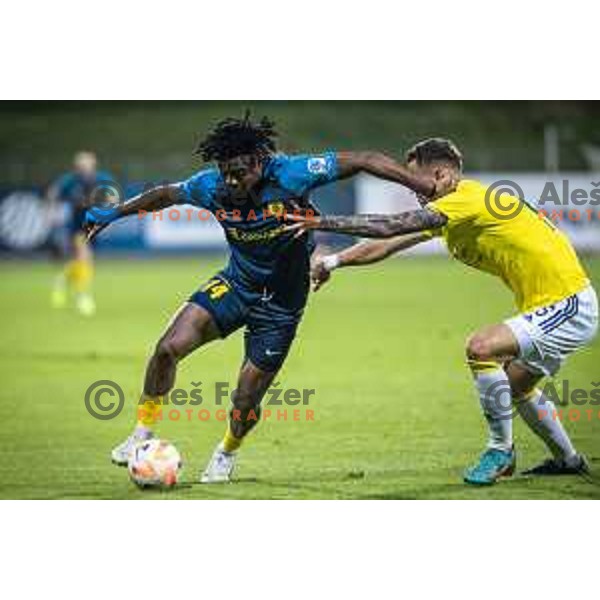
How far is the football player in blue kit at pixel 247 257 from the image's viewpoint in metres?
7.25

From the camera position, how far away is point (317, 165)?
7270 mm

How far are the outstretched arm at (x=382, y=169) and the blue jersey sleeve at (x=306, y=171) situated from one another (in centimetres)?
5

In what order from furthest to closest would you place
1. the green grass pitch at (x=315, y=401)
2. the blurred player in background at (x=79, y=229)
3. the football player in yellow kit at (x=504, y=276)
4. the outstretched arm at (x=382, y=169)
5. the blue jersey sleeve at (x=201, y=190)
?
1. the blurred player in background at (x=79, y=229)
2. the green grass pitch at (x=315, y=401)
3. the blue jersey sleeve at (x=201, y=190)
4. the football player in yellow kit at (x=504, y=276)
5. the outstretched arm at (x=382, y=169)

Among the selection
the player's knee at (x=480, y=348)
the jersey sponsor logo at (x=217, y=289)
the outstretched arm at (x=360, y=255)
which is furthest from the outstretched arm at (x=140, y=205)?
the player's knee at (x=480, y=348)

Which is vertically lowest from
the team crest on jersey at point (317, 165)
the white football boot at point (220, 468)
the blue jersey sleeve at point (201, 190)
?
the white football boot at point (220, 468)

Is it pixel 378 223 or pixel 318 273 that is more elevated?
pixel 378 223

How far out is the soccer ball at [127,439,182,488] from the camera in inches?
286

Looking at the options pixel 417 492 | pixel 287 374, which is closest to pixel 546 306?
pixel 417 492

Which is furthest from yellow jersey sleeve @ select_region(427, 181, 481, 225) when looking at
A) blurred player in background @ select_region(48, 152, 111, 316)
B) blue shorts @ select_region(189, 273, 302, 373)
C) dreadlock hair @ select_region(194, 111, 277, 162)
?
blurred player in background @ select_region(48, 152, 111, 316)

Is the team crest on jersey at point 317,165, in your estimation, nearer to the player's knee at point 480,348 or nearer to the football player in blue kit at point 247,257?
the football player in blue kit at point 247,257

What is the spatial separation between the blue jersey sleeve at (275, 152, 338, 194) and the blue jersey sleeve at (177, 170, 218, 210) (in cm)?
39

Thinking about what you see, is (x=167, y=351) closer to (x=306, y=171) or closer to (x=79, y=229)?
(x=306, y=171)

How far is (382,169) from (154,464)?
6.40 ft

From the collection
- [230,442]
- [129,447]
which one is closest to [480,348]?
[230,442]
